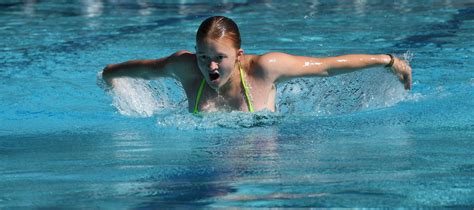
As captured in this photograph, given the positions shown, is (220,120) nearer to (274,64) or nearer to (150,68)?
(274,64)

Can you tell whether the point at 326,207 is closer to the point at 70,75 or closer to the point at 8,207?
the point at 8,207

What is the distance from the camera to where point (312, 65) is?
4633 mm

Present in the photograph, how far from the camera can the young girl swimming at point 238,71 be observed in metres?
4.59

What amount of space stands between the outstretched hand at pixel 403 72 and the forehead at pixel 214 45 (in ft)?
3.00

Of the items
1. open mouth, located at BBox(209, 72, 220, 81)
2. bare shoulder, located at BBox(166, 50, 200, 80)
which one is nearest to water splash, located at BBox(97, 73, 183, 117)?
bare shoulder, located at BBox(166, 50, 200, 80)

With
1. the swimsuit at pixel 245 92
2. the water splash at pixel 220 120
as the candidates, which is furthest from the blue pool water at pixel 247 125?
the swimsuit at pixel 245 92

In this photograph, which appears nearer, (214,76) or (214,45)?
(214,45)

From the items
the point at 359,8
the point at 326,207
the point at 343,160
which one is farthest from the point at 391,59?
the point at 359,8

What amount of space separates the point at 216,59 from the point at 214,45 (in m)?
0.10

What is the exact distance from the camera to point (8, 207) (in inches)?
108

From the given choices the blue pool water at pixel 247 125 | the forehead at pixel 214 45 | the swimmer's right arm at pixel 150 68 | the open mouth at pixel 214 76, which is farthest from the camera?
the swimmer's right arm at pixel 150 68

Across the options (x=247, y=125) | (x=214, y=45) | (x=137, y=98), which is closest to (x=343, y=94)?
(x=247, y=125)

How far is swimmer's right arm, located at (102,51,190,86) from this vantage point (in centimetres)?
475

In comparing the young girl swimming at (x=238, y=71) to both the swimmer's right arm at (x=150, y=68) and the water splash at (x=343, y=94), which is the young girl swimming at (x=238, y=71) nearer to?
the swimmer's right arm at (x=150, y=68)
